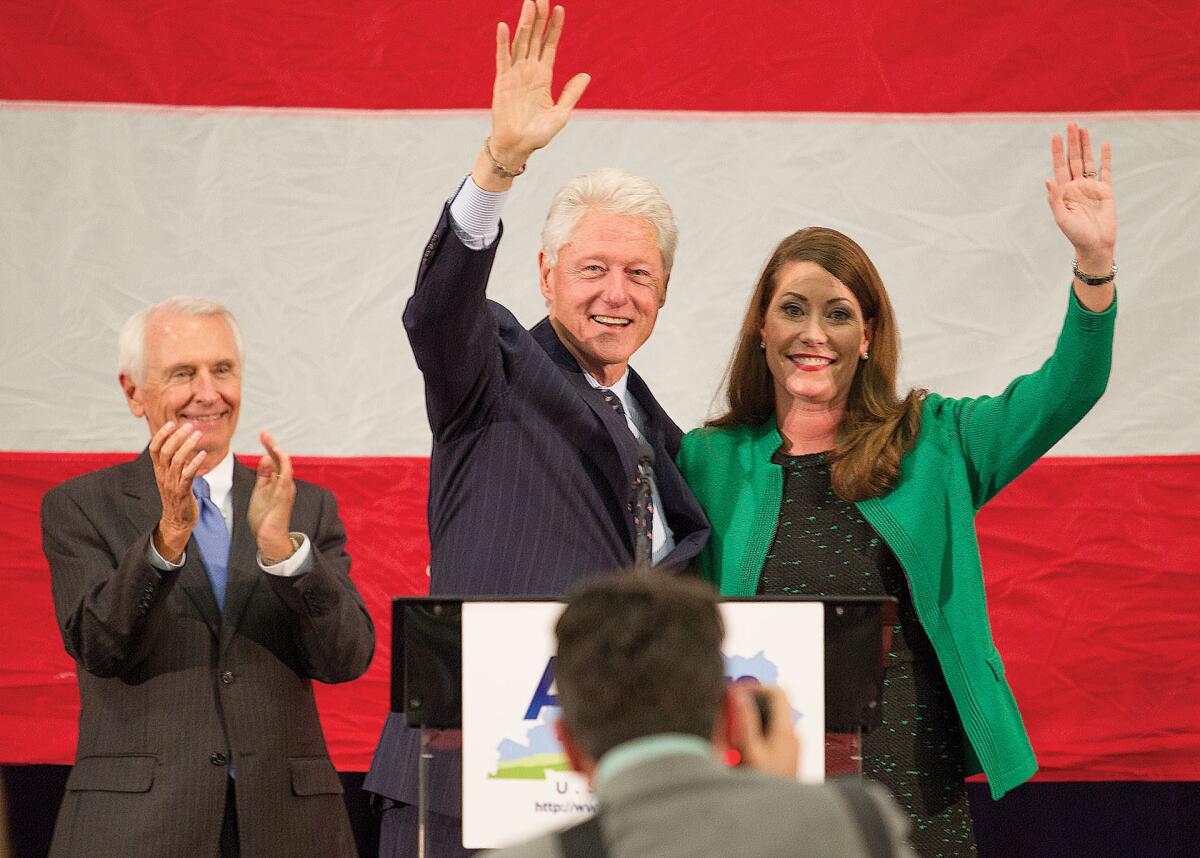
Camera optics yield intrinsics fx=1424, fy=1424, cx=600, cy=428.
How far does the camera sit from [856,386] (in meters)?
2.42

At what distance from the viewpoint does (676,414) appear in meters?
3.36

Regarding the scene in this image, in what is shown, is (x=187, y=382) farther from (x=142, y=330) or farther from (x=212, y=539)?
(x=212, y=539)

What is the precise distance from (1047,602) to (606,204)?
158 cm

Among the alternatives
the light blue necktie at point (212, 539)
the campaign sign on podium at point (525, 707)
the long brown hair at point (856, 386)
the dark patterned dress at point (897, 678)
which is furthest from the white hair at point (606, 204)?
the campaign sign on podium at point (525, 707)

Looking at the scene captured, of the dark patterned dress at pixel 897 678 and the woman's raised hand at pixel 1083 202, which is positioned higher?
the woman's raised hand at pixel 1083 202

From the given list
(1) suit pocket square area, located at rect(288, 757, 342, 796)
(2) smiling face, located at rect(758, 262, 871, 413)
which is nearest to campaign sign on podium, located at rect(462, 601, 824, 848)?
(2) smiling face, located at rect(758, 262, 871, 413)

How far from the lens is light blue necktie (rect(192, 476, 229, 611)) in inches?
99.1

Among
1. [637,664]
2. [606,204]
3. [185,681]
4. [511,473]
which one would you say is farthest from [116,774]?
[637,664]

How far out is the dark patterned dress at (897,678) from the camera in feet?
7.02

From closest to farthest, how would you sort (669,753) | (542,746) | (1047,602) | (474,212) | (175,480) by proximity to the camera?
Result: (669,753), (542,746), (474,212), (175,480), (1047,602)

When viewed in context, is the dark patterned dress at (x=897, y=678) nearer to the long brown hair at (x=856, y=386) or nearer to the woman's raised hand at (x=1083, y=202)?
the long brown hair at (x=856, y=386)

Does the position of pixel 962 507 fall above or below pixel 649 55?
below

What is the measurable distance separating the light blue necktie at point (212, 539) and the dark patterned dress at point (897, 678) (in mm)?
969

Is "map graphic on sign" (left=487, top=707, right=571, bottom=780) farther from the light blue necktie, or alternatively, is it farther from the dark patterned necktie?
the light blue necktie
